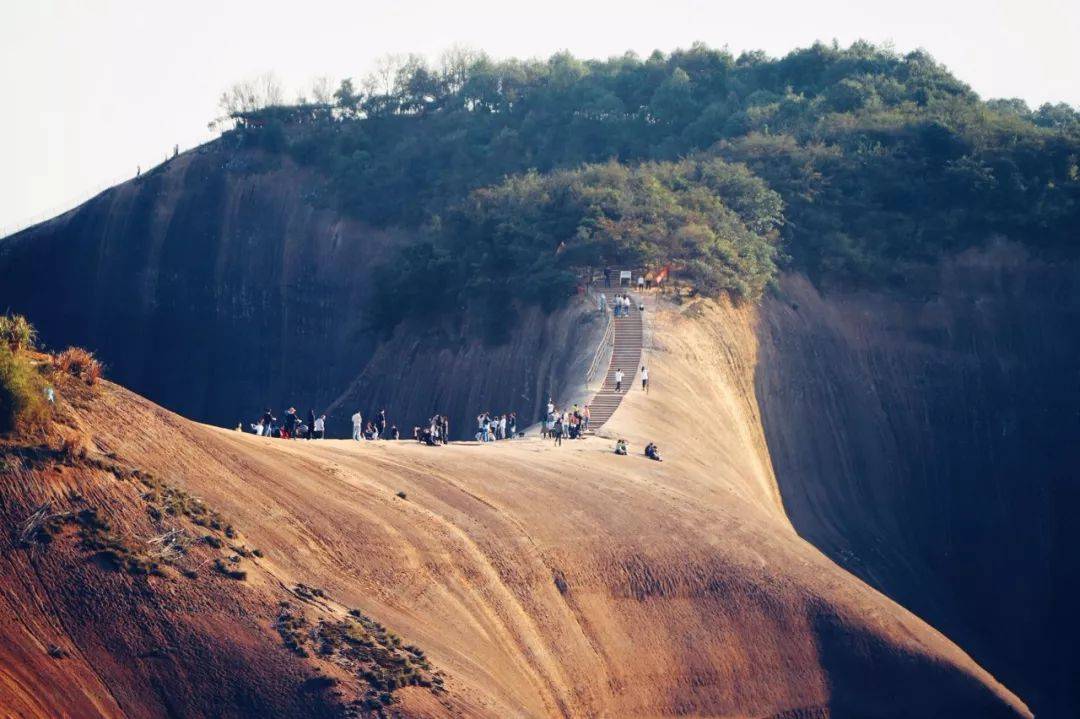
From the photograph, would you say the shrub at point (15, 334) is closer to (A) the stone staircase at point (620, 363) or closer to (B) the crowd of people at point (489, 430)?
(B) the crowd of people at point (489, 430)

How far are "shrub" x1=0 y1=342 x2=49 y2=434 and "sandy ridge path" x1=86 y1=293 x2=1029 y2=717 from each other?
6.21ft

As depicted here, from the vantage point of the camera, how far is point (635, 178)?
7069 centimetres

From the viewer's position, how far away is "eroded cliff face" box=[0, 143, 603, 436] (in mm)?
85688

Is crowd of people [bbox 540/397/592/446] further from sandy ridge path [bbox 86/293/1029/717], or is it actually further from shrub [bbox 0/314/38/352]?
shrub [bbox 0/314/38/352]

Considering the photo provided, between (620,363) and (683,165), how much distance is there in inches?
821

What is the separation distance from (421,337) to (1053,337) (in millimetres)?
28228

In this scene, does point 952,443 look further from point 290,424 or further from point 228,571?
point 228,571

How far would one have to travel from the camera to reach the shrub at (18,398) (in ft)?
96.9

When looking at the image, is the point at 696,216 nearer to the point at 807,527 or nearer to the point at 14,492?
the point at 807,527

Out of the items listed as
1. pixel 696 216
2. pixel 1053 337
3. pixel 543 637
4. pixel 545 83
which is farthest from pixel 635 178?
pixel 543 637

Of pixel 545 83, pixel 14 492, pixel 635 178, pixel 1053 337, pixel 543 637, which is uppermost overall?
pixel 545 83

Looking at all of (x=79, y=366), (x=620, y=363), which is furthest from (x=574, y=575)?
(x=620, y=363)

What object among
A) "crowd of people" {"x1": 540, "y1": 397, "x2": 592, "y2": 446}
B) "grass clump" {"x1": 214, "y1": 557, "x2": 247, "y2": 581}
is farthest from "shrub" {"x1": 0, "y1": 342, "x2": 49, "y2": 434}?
"crowd of people" {"x1": 540, "y1": 397, "x2": 592, "y2": 446}

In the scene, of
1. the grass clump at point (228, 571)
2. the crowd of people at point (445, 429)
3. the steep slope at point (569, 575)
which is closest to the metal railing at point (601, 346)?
the crowd of people at point (445, 429)
